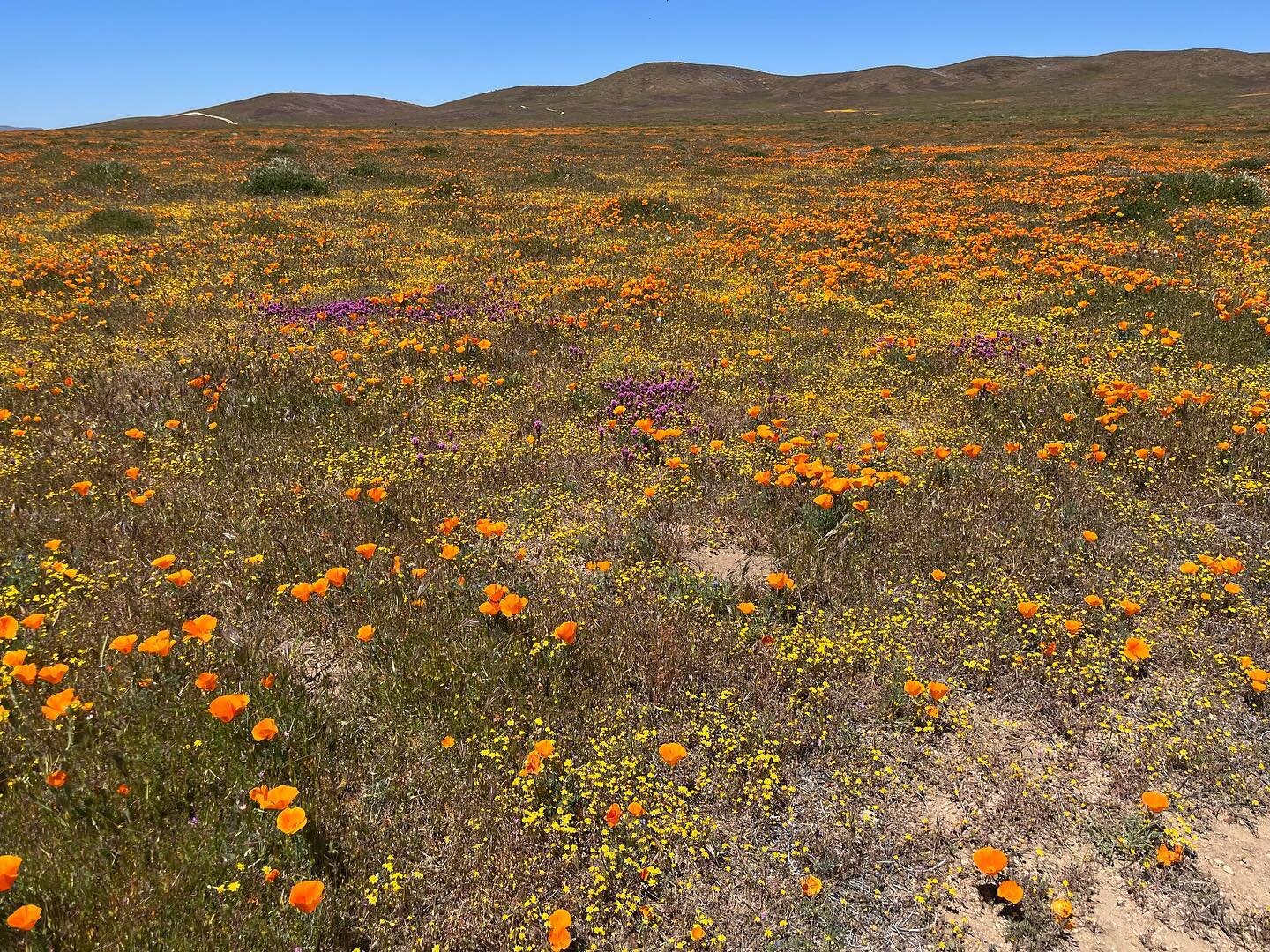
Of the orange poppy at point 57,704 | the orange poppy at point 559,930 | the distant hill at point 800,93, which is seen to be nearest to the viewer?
the orange poppy at point 559,930

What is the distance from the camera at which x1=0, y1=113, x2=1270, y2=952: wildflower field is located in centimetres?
292

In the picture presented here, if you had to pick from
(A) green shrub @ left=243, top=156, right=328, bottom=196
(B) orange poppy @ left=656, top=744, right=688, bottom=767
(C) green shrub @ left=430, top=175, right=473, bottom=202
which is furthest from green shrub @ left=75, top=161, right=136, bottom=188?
(B) orange poppy @ left=656, top=744, right=688, bottom=767

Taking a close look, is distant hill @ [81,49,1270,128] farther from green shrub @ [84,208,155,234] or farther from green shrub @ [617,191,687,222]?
green shrub @ [84,208,155,234]

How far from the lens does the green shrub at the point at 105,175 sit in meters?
22.5

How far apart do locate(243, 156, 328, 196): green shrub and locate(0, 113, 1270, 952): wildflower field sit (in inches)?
495

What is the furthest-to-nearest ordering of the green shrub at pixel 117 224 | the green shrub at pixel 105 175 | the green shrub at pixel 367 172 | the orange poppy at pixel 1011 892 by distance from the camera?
the green shrub at pixel 367 172, the green shrub at pixel 105 175, the green shrub at pixel 117 224, the orange poppy at pixel 1011 892

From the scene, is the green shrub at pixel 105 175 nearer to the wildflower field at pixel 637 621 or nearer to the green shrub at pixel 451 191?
the green shrub at pixel 451 191

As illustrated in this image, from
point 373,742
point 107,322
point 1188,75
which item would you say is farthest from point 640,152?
point 1188,75

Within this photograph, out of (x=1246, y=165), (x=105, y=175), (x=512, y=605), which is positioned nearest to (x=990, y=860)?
(x=512, y=605)

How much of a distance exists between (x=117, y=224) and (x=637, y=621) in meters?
18.5

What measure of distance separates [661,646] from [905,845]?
1.68 metres

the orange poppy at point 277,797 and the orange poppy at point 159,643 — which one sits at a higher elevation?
the orange poppy at point 159,643

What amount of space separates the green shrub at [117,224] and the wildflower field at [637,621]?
6083mm

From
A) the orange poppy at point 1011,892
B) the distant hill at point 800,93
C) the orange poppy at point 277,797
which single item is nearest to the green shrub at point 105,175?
the orange poppy at point 277,797
